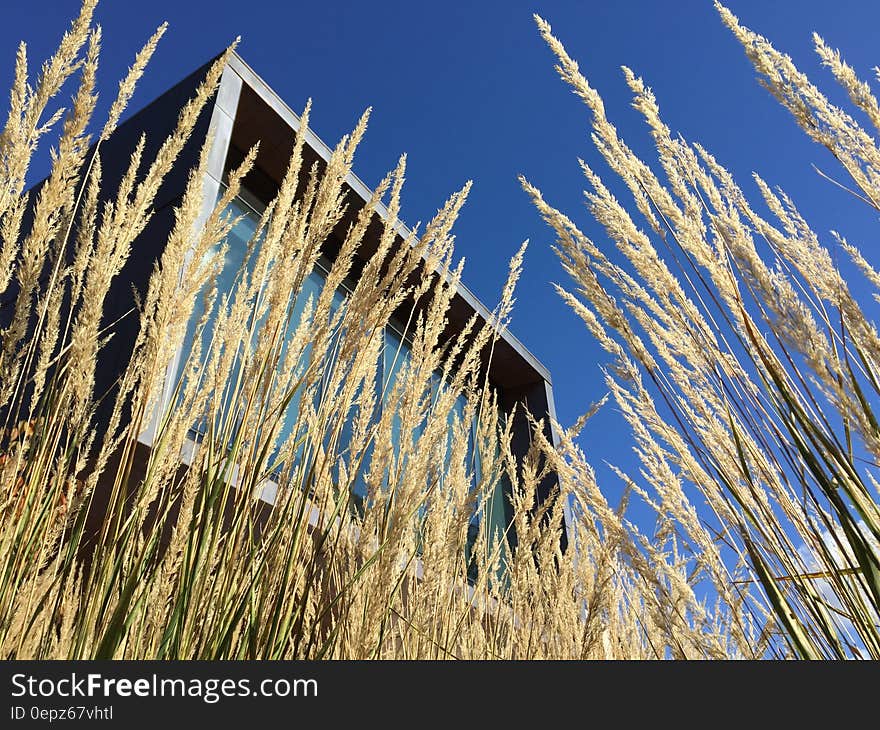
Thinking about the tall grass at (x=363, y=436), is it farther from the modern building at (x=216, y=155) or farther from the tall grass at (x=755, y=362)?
the modern building at (x=216, y=155)

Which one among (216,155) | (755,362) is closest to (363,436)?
(755,362)

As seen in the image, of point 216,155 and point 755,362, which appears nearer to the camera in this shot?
point 755,362

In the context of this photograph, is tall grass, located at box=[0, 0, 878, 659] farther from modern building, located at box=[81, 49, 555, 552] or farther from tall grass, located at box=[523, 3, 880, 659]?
modern building, located at box=[81, 49, 555, 552]

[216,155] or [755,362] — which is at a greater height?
[216,155]

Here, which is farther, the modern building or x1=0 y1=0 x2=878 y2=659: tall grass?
the modern building

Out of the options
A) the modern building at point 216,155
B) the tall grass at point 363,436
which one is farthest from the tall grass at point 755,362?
the modern building at point 216,155

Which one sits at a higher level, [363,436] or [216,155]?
[216,155]

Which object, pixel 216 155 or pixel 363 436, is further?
pixel 216 155

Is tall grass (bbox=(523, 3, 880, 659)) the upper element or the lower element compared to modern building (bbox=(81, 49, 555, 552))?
lower

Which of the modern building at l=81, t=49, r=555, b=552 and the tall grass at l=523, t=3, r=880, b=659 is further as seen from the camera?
the modern building at l=81, t=49, r=555, b=552

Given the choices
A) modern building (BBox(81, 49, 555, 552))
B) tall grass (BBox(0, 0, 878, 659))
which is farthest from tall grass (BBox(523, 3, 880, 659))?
modern building (BBox(81, 49, 555, 552))

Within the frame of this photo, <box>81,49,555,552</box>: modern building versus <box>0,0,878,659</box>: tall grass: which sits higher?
<box>81,49,555,552</box>: modern building

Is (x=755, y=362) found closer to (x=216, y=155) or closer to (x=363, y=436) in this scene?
(x=363, y=436)

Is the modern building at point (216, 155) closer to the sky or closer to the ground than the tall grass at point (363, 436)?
closer to the sky
